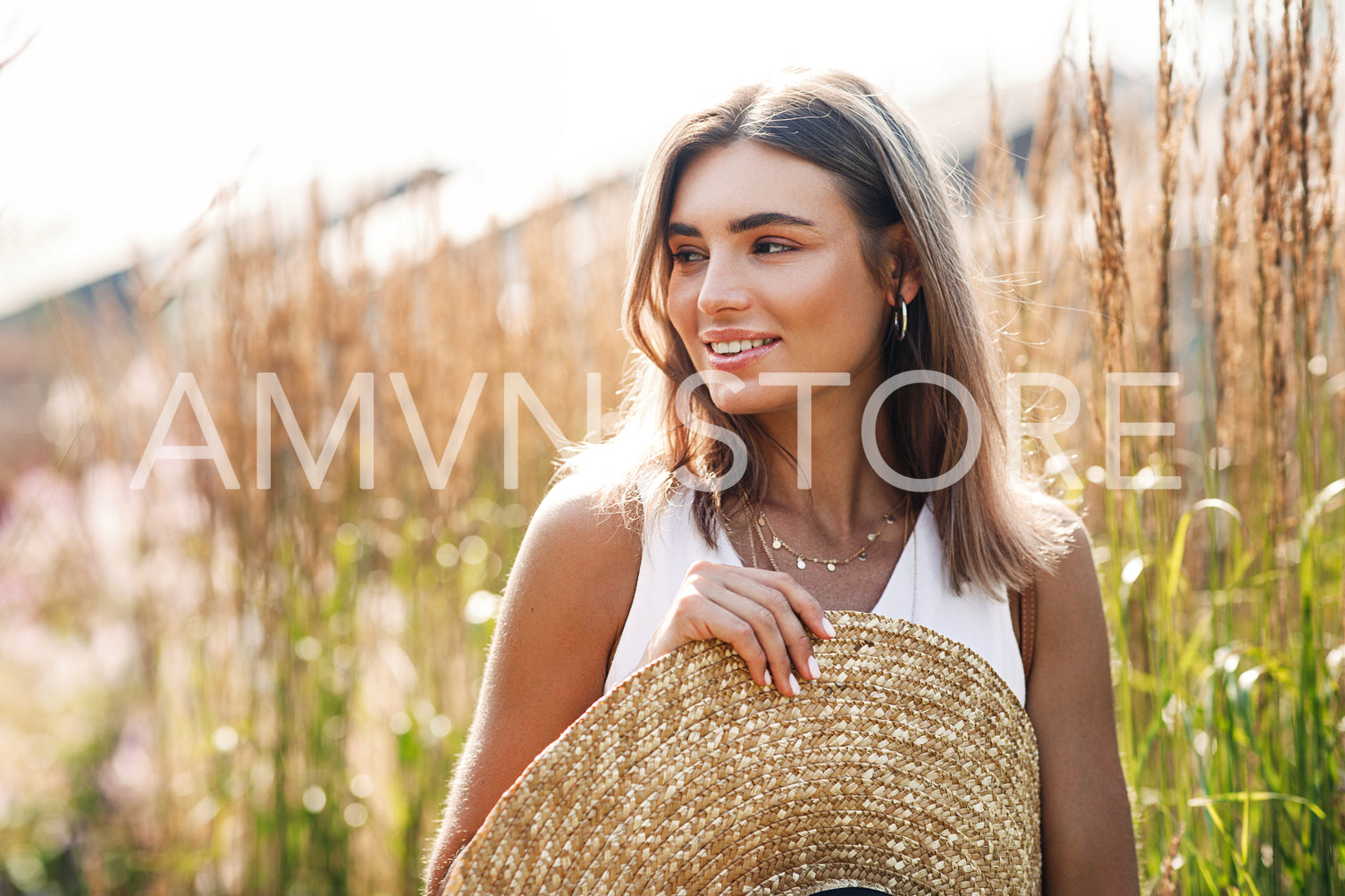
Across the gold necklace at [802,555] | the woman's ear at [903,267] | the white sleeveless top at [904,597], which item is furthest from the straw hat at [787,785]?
the woman's ear at [903,267]

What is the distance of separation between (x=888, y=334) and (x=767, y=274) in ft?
1.18

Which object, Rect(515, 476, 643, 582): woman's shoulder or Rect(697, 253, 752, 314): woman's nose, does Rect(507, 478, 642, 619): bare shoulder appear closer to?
Rect(515, 476, 643, 582): woman's shoulder

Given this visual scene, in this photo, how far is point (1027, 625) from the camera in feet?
5.51

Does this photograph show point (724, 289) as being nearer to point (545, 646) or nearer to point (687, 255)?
point (687, 255)

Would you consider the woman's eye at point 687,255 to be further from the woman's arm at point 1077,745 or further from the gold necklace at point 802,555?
the woman's arm at point 1077,745

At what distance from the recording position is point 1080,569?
1.73m

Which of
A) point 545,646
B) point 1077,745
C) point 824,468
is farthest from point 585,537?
point 1077,745

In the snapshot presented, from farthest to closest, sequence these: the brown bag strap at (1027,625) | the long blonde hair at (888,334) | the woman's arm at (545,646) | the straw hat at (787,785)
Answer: the brown bag strap at (1027,625) < the long blonde hair at (888,334) < the woman's arm at (545,646) < the straw hat at (787,785)

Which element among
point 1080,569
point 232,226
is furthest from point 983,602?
point 232,226

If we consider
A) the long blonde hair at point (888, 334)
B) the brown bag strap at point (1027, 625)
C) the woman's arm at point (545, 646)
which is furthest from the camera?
the brown bag strap at point (1027, 625)

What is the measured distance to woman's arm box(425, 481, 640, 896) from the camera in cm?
145

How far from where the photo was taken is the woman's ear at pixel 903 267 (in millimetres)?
1627

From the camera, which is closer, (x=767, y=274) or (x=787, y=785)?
(x=787, y=785)

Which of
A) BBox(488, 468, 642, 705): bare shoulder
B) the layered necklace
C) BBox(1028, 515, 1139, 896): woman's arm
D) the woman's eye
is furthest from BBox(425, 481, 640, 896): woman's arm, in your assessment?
BBox(1028, 515, 1139, 896): woman's arm
